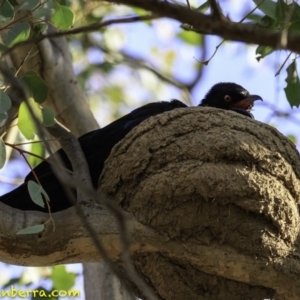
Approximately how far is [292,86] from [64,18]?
5.92 ft

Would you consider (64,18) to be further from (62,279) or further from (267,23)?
(62,279)

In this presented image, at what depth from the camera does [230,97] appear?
307 inches

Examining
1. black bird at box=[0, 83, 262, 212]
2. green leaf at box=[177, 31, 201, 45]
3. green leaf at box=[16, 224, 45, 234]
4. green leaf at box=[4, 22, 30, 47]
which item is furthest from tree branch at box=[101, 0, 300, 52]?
green leaf at box=[177, 31, 201, 45]

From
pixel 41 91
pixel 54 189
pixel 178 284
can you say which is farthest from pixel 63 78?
pixel 178 284

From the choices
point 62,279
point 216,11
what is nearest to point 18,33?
point 216,11

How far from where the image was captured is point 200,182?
197 inches

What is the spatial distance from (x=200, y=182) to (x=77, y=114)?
2740mm

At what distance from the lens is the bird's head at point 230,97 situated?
7.68 metres

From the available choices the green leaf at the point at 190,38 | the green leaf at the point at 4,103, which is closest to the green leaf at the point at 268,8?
the green leaf at the point at 4,103

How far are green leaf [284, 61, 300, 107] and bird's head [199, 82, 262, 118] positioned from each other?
79.7 inches

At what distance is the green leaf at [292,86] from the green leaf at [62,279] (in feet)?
9.42

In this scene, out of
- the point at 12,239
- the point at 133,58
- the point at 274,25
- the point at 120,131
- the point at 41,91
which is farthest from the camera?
the point at 133,58

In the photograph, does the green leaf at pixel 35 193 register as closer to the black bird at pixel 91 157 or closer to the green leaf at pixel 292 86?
the black bird at pixel 91 157

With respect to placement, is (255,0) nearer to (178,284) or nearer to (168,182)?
(168,182)
